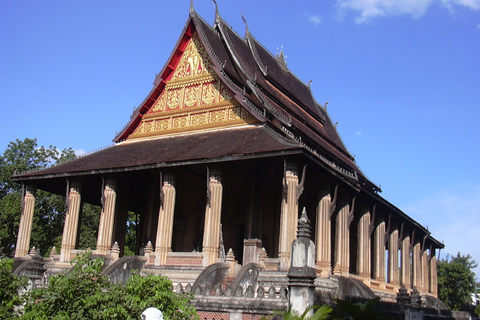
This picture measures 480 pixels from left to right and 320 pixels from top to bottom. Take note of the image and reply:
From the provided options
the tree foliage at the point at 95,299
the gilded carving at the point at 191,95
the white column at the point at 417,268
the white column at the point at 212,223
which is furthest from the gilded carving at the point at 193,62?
the tree foliage at the point at 95,299

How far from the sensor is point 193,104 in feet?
82.0

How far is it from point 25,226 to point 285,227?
11.5 metres

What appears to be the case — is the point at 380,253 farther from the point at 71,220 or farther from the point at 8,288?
the point at 8,288

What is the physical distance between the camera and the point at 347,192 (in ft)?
76.3

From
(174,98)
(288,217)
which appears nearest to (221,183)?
(288,217)

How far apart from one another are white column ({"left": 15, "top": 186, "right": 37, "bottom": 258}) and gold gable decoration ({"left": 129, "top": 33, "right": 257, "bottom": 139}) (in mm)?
4982

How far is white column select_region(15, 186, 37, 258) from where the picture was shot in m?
24.3

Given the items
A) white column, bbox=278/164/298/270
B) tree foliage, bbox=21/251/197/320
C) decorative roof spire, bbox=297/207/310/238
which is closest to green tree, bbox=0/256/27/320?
tree foliage, bbox=21/251/197/320

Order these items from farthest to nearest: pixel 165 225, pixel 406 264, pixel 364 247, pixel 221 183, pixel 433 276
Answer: pixel 433 276
pixel 406 264
pixel 364 247
pixel 165 225
pixel 221 183

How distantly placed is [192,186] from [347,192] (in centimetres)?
659

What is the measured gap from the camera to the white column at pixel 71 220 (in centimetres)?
2350

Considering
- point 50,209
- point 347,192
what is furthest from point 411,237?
point 50,209

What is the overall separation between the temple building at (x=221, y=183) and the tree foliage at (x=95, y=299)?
7863 millimetres

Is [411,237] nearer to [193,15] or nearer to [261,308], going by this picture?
[193,15]
